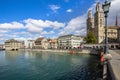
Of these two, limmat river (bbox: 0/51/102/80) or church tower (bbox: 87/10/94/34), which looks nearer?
limmat river (bbox: 0/51/102/80)

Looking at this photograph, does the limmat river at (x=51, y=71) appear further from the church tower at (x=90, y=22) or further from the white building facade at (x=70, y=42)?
the church tower at (x=90, y=22)

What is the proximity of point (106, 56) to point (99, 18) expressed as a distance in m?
122

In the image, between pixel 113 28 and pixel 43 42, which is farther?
pixel 43 42

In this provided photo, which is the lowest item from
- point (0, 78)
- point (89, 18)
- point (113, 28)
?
point (0, 78)

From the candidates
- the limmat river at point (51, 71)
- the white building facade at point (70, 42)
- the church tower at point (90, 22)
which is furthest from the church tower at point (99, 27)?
the limmat river at point (51, 71)

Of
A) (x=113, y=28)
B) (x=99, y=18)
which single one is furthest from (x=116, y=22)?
(x=99, y=18)

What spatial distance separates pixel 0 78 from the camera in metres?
28.2

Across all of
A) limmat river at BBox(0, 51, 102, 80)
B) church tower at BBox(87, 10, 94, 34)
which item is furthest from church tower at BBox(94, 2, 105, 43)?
limmat river at BBox(0, 51, 102, 80)

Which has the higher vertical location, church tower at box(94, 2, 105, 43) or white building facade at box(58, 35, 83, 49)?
church tower at box(94, 2, 105, 43)

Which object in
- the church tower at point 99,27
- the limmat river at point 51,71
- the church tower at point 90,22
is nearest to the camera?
the limmat river at point 51,71

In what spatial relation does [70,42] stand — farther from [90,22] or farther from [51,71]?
[51,71]

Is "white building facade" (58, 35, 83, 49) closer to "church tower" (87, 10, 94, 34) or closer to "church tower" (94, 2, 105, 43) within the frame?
"church tower" (87, 10, 94, 34)

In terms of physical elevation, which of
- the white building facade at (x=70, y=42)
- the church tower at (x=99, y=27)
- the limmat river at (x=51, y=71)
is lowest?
the limmat river at (x=51, y=71)

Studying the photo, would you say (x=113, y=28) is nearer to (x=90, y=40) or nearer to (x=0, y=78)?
(x=90, y=40)
